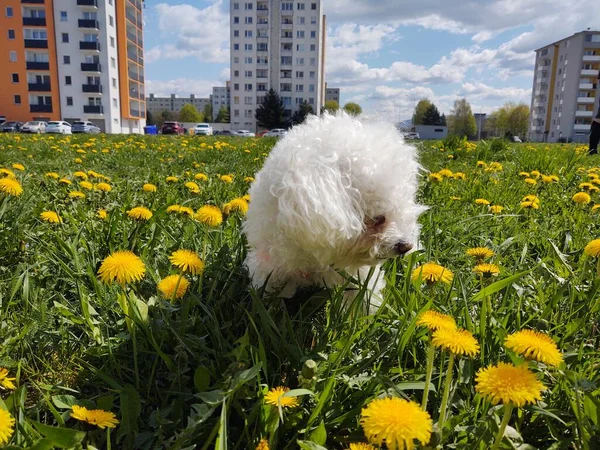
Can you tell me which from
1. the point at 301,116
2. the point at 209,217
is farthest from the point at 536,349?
the point at 301,116

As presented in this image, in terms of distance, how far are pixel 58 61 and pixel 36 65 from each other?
2834 mm

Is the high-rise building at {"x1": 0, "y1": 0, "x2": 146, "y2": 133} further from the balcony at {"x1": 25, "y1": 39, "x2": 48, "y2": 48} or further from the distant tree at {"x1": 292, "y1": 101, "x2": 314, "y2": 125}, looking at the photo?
the distant tree at {"x1": 292, "y1": 101, "x2": 314, "y2": 125}

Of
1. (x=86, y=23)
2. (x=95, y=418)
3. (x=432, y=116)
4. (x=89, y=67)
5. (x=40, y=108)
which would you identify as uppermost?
(x=86, y=23)

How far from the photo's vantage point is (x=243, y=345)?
4.52 ft

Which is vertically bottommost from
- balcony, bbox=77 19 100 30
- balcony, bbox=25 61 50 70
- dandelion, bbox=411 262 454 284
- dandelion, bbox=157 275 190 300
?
dandelion, bbox=157 275 190 300

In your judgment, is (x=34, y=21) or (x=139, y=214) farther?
(x=34, y=21)

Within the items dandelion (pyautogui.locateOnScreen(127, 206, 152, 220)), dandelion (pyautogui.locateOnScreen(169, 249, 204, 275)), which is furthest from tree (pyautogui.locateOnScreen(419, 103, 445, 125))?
dandelion (pyautogui.locateOnScreen(169, 249, 204, 275))

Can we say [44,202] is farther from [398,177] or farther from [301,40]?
[301,40]

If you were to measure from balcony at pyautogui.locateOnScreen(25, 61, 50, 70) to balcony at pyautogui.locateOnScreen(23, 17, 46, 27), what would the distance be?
16.3 feet

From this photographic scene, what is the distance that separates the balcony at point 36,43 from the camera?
193ft

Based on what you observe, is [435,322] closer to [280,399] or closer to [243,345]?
[280,399]

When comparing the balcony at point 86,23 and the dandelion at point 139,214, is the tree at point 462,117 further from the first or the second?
the dandelion at point 139,214

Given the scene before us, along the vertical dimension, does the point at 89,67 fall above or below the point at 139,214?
above

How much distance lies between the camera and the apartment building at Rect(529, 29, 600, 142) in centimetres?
8656
